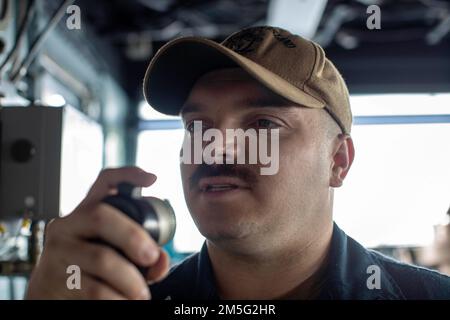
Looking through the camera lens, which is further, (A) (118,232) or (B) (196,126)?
(B) (196,126)

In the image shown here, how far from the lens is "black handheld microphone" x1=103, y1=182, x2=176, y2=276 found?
37 centimetres

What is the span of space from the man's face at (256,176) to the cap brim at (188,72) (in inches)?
0.5

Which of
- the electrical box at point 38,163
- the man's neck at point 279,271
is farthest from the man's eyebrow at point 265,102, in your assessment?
the electrical box at point 38,163

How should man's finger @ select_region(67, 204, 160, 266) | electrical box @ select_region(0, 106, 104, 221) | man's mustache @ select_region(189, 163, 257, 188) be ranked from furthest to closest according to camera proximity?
electrical box @ select_region(0, 106, 104, 221)
man's mustache @ select_region(189, 163, 257, 188)
man's finger @ select_region(67, 204, 160, 266)

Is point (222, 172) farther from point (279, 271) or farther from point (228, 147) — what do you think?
point (279, 271)

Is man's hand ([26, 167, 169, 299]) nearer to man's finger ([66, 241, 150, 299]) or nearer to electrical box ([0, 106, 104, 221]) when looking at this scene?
man's finger ([66, 241, 150, 299])

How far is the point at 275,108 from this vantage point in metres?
0.56

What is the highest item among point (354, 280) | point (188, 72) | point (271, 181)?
point (188, 72)

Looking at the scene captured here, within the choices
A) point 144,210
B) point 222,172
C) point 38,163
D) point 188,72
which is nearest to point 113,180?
point 144,210

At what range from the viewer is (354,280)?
57 cm

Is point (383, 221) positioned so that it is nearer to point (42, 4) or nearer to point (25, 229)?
point (25, 229)

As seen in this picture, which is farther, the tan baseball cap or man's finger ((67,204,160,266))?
the tan baseball cap

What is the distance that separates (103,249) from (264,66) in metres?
0.31

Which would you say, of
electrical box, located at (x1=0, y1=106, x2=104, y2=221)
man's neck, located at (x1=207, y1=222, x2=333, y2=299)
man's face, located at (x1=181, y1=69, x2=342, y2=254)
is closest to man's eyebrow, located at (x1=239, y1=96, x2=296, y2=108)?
man's face, located at (x1=181, y1=69, x2=342, y2=254)
